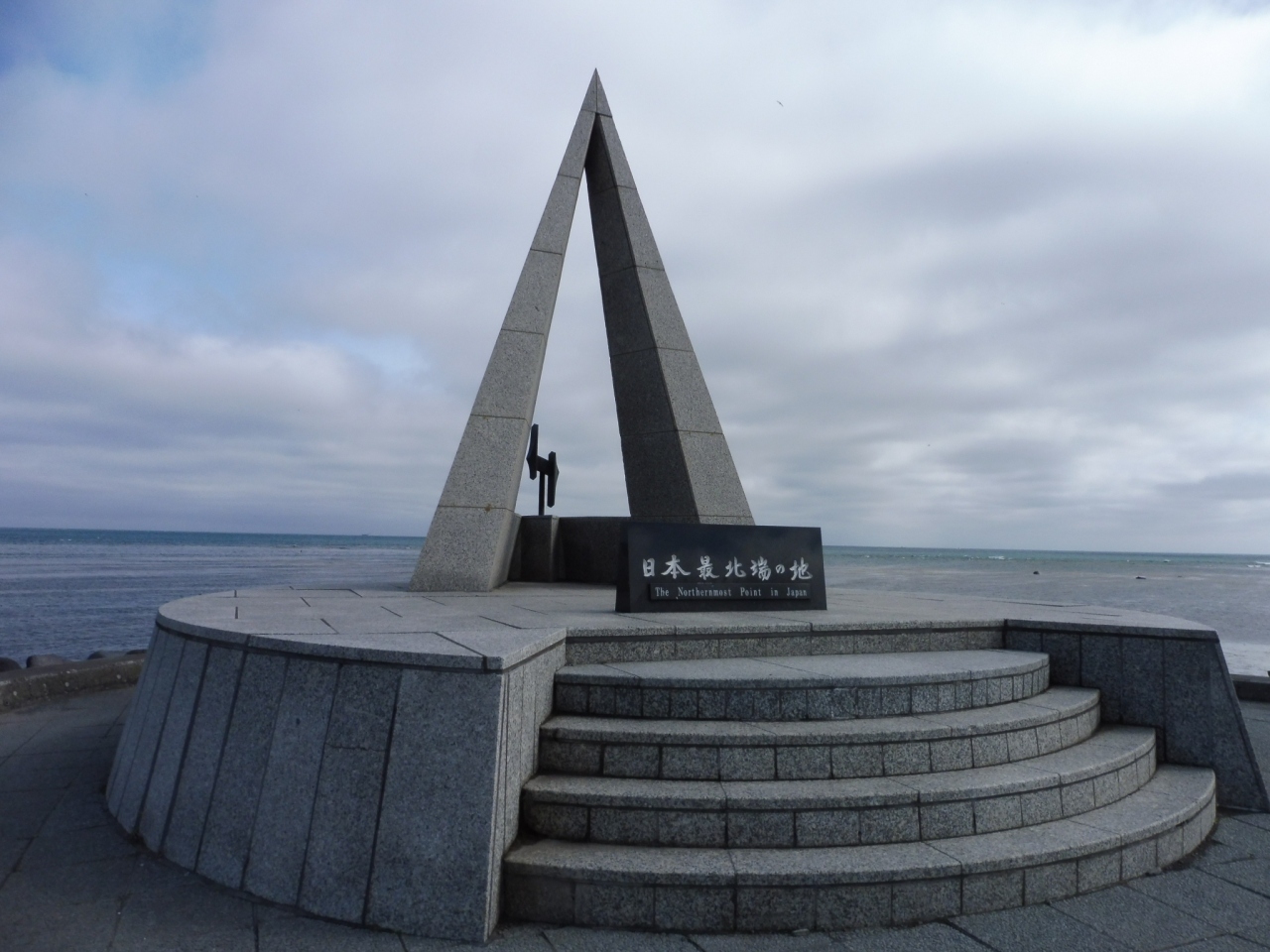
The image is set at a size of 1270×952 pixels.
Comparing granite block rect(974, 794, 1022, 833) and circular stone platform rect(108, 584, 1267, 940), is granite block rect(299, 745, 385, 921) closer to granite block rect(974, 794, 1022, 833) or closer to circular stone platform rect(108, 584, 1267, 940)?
circular stone platform rect(108, 584, 1267, 940)

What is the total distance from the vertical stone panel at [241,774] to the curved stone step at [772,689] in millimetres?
1633

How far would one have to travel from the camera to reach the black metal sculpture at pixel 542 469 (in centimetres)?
1260

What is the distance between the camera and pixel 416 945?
361cm

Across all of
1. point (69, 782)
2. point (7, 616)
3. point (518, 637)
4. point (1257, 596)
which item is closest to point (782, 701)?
point (518, 637)

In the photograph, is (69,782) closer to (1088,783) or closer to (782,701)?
(782,701)

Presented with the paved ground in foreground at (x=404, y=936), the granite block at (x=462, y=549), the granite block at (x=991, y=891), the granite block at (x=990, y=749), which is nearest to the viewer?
the paved ground in foreground at (x=404, y=936)

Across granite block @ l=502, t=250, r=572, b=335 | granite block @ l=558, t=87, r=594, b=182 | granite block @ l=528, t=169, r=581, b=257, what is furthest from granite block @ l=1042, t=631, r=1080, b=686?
granite block @ l=558, t=87, r=594, b=182

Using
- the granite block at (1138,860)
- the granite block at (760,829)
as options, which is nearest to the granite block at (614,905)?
the granite block at (760,829)

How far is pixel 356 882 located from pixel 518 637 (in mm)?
1485

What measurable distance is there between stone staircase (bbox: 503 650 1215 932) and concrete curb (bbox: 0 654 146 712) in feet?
22.5

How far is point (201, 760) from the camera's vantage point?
454cm

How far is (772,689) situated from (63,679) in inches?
339

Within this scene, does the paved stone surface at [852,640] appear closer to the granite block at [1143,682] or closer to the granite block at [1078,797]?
the granite block at [1143,682]

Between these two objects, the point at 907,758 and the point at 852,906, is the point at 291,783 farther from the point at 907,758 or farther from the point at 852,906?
the point at 907,758
